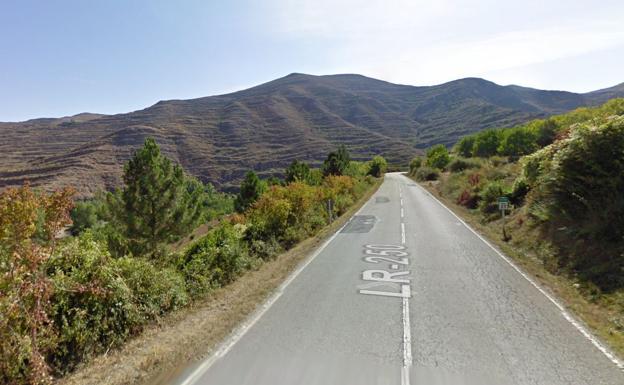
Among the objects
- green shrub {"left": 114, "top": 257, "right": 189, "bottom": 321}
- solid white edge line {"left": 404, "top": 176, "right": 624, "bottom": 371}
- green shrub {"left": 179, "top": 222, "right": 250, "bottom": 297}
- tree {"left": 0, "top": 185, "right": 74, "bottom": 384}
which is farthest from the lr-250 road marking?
tree {"left": 0, "top": 185, "right": 74, "bottom": 384}

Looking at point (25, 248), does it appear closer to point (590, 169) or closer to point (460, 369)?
point (460, 369)

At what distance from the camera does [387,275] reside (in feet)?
30.5

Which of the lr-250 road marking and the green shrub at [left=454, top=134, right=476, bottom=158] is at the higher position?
the green shrub at [left=454, top=134, right=476, bottom=158]

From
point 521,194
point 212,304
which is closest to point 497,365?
point 212,304

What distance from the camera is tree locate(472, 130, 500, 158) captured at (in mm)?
72000

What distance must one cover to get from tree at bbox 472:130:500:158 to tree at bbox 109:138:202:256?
6648 cm

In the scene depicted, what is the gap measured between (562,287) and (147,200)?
20990 millimetres

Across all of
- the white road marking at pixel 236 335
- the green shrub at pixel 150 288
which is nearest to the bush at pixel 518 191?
the white road marking at pixel 236 335

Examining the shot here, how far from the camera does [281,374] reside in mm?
4773

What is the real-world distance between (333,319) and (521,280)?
5.33 metres

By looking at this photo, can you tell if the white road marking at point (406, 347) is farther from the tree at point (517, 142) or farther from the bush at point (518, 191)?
the tree at point (517, 142)

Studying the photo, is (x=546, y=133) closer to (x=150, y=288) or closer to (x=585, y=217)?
(x=585, y=217)

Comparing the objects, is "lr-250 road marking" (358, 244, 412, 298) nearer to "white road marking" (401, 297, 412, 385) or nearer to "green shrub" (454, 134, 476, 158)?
"white road marking" (401, 297, 412, 385)

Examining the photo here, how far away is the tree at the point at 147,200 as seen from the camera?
70.0 ft
